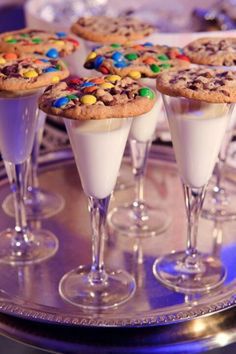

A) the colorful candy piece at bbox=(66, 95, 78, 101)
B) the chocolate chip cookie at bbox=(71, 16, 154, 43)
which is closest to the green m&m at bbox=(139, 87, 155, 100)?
the colorful candy piece at bbox=(66, 95, 78, 101)

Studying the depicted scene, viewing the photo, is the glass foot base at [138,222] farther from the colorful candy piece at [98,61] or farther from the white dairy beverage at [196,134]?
the colorful candy piece at [98,61]

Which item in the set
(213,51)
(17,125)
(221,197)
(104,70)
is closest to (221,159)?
(221,197)

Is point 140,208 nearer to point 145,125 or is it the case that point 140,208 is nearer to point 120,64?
point 145,125

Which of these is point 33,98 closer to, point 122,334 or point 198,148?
point 198,148

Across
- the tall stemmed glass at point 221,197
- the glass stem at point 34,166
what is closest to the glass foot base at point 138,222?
the tall stemmed glass at point 221,197

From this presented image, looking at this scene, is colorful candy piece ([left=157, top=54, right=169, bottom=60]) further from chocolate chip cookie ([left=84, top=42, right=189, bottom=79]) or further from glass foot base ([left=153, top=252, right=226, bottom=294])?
glass foot base ([left=153, top=252, right=226, bottom=294])

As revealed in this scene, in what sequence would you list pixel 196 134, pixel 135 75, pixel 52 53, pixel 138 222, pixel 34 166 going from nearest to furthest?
1. pixel 196 134
2. pixel 135 75
3. pixel 52 53
4. pixel 138 222
5. pixel 34 166
